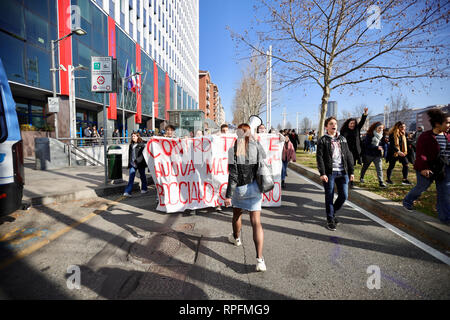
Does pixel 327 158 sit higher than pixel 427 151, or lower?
lower

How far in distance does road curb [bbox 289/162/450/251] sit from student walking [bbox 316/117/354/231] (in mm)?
1188

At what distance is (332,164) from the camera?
12.7 ft

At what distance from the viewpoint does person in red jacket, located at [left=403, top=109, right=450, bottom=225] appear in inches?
143

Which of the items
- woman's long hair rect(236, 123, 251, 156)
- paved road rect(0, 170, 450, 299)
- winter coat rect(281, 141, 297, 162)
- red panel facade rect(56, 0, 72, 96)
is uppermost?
red panel facade rect(56, 0, 72, 96)

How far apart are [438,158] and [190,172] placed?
4.37 metres

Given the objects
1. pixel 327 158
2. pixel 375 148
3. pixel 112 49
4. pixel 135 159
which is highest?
pixel 112 49

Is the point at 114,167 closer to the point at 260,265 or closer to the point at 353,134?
the point at 260,265

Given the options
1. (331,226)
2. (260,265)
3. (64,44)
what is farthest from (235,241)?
(64,44)

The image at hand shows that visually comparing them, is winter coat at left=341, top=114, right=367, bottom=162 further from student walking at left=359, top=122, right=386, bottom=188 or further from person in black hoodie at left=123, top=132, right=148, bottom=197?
person in black hoodie at left=123, top=132, right=148, bottom=197

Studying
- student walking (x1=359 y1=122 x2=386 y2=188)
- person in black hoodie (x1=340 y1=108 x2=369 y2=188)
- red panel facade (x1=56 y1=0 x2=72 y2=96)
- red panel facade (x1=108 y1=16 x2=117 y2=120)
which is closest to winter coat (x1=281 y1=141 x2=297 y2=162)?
person in black hoodie (x1=340 y1=108 x2=369 y2=188)

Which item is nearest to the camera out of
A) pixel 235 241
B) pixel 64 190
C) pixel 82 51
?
pixel 235 241

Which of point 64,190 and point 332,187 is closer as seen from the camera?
point 332,187

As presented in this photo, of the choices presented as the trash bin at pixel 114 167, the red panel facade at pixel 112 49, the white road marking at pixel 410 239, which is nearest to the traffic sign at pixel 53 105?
the trash bin at pixel 114 167
